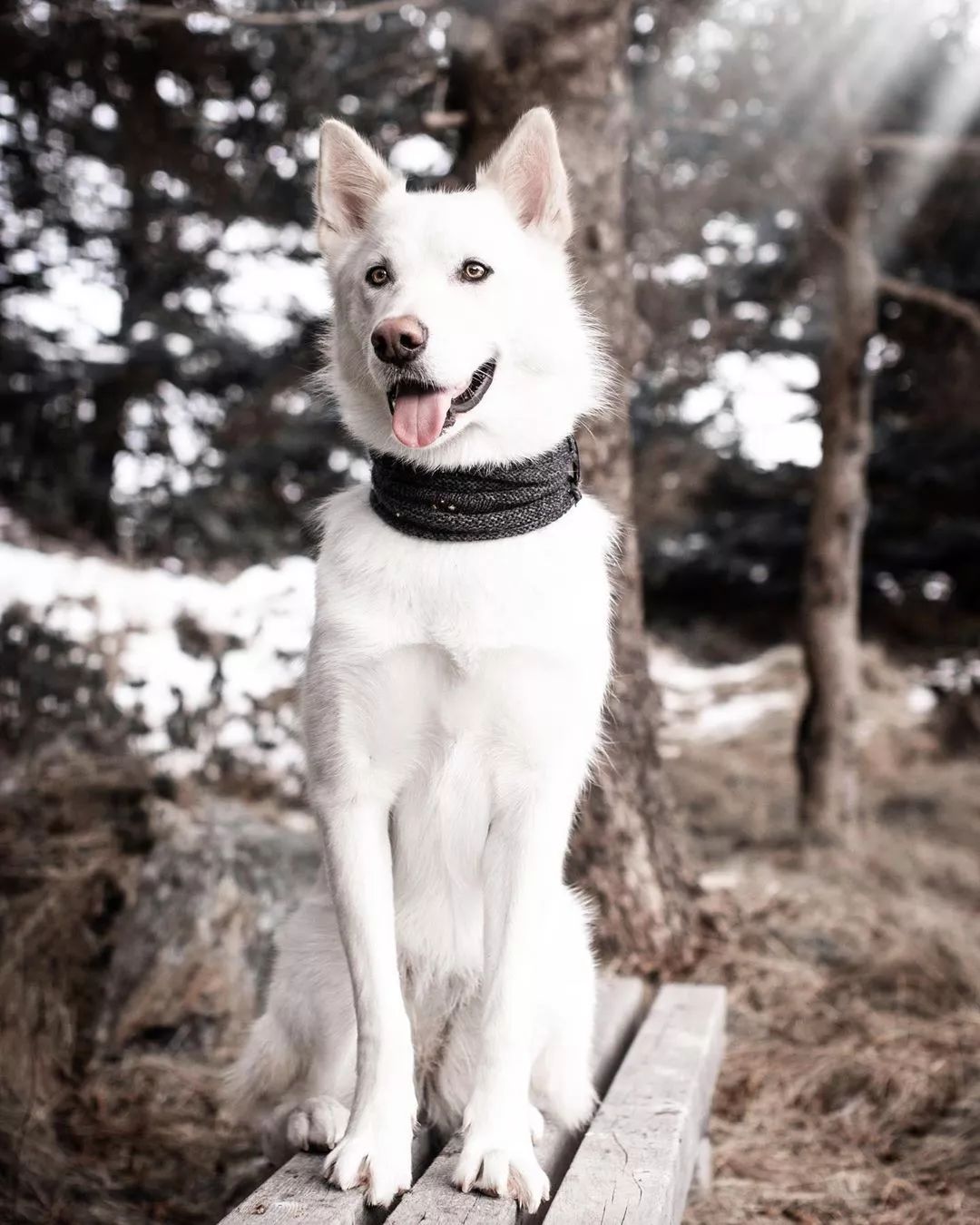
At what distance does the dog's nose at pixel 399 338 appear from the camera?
191 cm

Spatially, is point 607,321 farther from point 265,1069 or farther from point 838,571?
point 838,571

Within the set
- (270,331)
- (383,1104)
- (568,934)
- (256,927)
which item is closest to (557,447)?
(568,934)

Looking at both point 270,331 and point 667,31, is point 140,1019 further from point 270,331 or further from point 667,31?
point 667,31

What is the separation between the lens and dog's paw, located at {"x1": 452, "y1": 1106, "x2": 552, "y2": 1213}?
1.85 meters

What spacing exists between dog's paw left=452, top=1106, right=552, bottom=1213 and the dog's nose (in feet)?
4.15

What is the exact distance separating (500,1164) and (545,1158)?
281 millimetres

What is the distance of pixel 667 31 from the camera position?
5.04 metres

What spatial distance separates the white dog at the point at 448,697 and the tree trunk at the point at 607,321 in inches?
40.7

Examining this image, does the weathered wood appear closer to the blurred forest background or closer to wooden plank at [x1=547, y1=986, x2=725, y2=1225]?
wooden plank at [x1=547, y1=986, x2=725, y2=1225]

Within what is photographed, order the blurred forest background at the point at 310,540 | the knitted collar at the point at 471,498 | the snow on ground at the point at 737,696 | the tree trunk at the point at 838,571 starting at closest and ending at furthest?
1. the knitted collar at the point at 471,498
2. the blurred forest background at the point at 310,540
3. the tree trunk at the point at 838,571
4. the snow on ground at the point at 737,696

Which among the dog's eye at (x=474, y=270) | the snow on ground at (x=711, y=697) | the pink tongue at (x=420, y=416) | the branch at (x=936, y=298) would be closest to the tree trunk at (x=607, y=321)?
the dog's eye at (x=474, y=270)

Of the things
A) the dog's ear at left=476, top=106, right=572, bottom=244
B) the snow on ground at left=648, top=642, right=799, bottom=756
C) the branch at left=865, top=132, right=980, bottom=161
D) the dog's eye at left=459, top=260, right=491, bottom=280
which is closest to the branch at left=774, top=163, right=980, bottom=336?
the branch at left=865, top=132, right=980, bottom=161

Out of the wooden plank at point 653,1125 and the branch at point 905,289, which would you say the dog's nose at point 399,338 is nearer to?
the wooden plank at point 653,1125

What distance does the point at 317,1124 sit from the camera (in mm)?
2035
